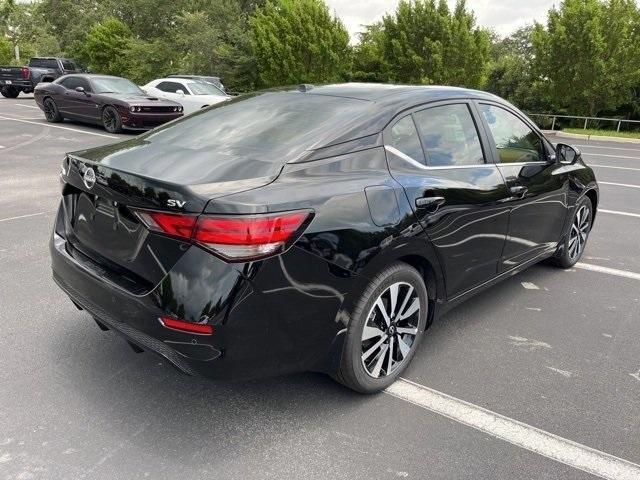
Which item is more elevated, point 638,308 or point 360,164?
point 360,164

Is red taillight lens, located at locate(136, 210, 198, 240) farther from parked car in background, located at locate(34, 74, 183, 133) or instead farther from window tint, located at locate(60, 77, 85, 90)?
window tint, located at locate(60, 77, 85, 90)

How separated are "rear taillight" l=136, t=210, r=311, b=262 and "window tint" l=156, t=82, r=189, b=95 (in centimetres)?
1536

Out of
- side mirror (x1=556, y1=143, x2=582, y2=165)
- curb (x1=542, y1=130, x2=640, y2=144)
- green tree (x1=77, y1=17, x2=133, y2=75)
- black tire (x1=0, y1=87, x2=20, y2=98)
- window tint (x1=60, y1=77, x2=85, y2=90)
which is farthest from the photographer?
green tree (x1=77, y1=17, x2=133, y2=75)

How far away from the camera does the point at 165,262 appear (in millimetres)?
2375

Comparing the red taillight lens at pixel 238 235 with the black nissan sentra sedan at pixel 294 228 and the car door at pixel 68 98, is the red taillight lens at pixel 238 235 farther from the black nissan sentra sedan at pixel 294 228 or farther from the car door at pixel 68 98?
the car door at pixel 68 98

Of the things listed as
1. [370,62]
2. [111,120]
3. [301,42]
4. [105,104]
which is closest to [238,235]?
[111,120]

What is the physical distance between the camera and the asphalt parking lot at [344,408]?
240cm

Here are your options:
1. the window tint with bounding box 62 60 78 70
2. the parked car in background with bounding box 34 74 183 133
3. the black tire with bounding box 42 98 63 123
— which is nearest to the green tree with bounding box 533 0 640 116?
the parked car in background with bounding box 34 74 183 133

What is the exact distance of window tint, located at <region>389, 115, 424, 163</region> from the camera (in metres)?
3.01

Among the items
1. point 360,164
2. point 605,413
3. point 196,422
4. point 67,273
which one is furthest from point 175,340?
point 605,413

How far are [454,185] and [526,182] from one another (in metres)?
0.96

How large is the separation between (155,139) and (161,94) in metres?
14.8

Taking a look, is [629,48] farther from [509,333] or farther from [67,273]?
[67,273]

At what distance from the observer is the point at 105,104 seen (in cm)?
1396
